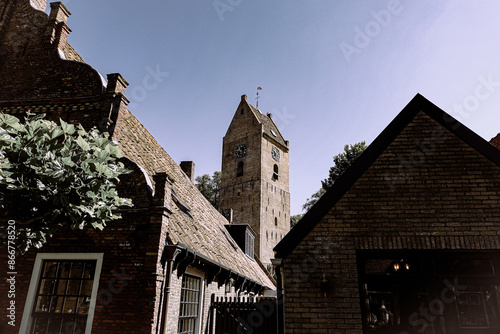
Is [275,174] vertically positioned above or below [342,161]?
above

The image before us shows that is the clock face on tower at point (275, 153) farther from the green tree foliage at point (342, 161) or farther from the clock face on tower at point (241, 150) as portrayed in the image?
the green tree foliage at point (342, 161)

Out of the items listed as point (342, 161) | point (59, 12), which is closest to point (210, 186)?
point (342, 161)

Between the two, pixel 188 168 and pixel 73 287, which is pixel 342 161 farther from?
pixel 73 287

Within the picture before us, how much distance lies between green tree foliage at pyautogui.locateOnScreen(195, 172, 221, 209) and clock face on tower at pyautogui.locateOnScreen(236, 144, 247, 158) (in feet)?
39.9

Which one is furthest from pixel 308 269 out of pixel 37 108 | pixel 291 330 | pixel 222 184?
pixel 222 184

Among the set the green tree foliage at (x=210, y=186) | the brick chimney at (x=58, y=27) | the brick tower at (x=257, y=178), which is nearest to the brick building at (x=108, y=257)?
the brick chimney at (x=58, y=27)

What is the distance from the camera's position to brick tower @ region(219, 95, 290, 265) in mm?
35531

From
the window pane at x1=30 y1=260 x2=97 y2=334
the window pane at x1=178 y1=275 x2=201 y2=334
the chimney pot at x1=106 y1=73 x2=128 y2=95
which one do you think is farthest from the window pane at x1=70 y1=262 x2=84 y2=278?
the chimney pot at x1=106 y1=73 x2=128 y2=95

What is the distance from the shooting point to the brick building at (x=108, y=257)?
Result: 6.37 meters

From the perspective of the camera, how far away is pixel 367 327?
562cm

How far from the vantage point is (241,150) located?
131 ft

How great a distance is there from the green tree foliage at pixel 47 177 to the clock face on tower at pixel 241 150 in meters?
34.4

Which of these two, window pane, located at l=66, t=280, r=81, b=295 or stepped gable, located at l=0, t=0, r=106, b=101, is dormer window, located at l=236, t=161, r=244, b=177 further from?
window pane, located at l=66, t=280, r=81, b=295

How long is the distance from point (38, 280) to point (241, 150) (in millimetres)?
33692
